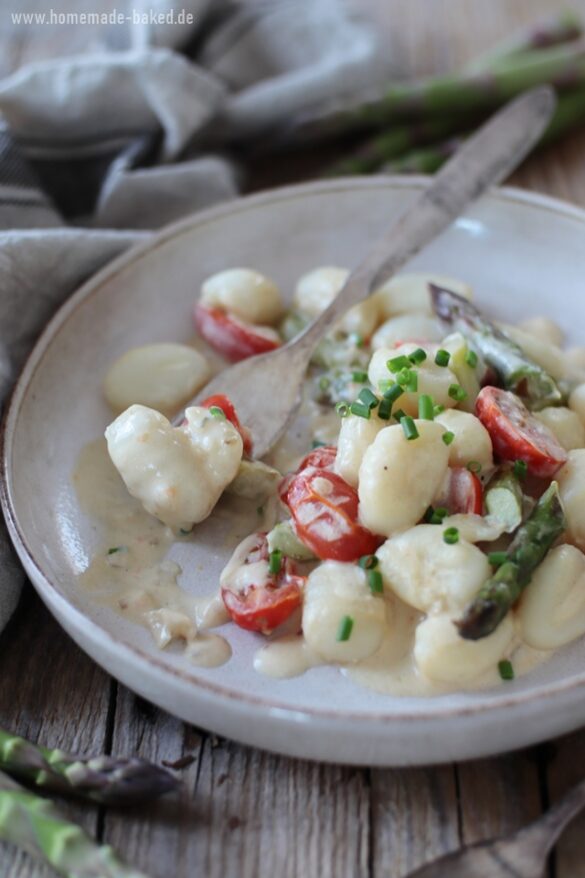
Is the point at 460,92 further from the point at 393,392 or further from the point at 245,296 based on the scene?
the point at 393,392

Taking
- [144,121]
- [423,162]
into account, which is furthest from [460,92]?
[144,121]

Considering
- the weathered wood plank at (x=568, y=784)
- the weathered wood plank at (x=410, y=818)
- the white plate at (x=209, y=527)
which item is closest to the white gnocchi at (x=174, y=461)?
the white plate at (x=209, y=527)

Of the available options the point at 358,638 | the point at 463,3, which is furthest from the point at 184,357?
the point at 463,3

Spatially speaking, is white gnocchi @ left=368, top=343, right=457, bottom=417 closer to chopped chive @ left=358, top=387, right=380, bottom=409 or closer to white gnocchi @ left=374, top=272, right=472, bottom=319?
chopped chive @ left=358, top=387, right=380, bottom=409

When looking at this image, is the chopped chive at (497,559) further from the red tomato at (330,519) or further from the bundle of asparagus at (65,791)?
the bundle of asparagus at (65,791)

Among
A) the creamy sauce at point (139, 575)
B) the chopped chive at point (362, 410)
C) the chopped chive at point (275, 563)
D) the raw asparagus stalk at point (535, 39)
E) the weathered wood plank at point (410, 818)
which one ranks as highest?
the raw asparagus stalk at point (535, 39)
